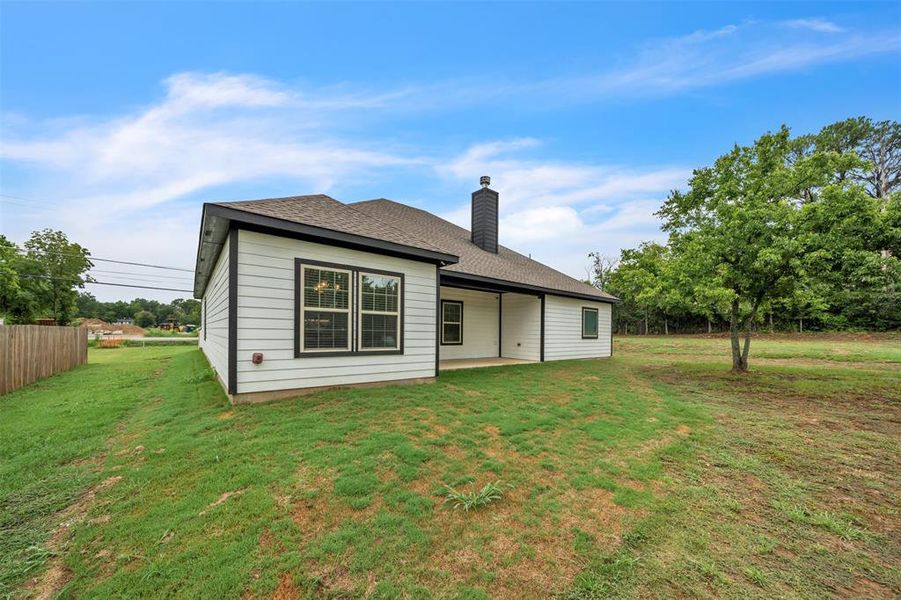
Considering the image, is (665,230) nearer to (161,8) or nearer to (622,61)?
(622,61)

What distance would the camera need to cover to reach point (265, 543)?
2.19 metres

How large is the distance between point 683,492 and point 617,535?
3.38 feet

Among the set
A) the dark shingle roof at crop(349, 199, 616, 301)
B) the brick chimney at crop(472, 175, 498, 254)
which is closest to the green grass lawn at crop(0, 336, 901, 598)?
the dark shingle roof at crop(349, 199, 616, 301)

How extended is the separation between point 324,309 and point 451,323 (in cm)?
600

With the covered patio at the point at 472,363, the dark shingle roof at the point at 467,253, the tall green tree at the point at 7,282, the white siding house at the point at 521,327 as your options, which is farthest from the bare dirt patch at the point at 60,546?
the tall green tree at the point at 7,282

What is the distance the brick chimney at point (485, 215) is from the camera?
12.8 metres

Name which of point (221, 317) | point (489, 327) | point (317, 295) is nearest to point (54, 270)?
point (221, 317)

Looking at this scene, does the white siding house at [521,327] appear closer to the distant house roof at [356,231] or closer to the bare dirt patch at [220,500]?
the distant house roof at [356,231]

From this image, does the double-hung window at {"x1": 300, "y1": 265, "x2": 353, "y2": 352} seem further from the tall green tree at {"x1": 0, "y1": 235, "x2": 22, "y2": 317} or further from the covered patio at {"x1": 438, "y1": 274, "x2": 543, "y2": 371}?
the tall green tree at {"x1": 0, "y1": 235, "x2": 22, "y2": 317}

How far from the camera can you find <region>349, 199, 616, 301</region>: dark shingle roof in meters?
10.0

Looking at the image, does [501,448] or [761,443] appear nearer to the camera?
[501,448]

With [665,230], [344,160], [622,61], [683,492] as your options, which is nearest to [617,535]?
[683,492]

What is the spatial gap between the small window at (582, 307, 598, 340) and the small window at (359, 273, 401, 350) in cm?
866

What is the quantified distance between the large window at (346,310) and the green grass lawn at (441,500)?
36.6 inches
